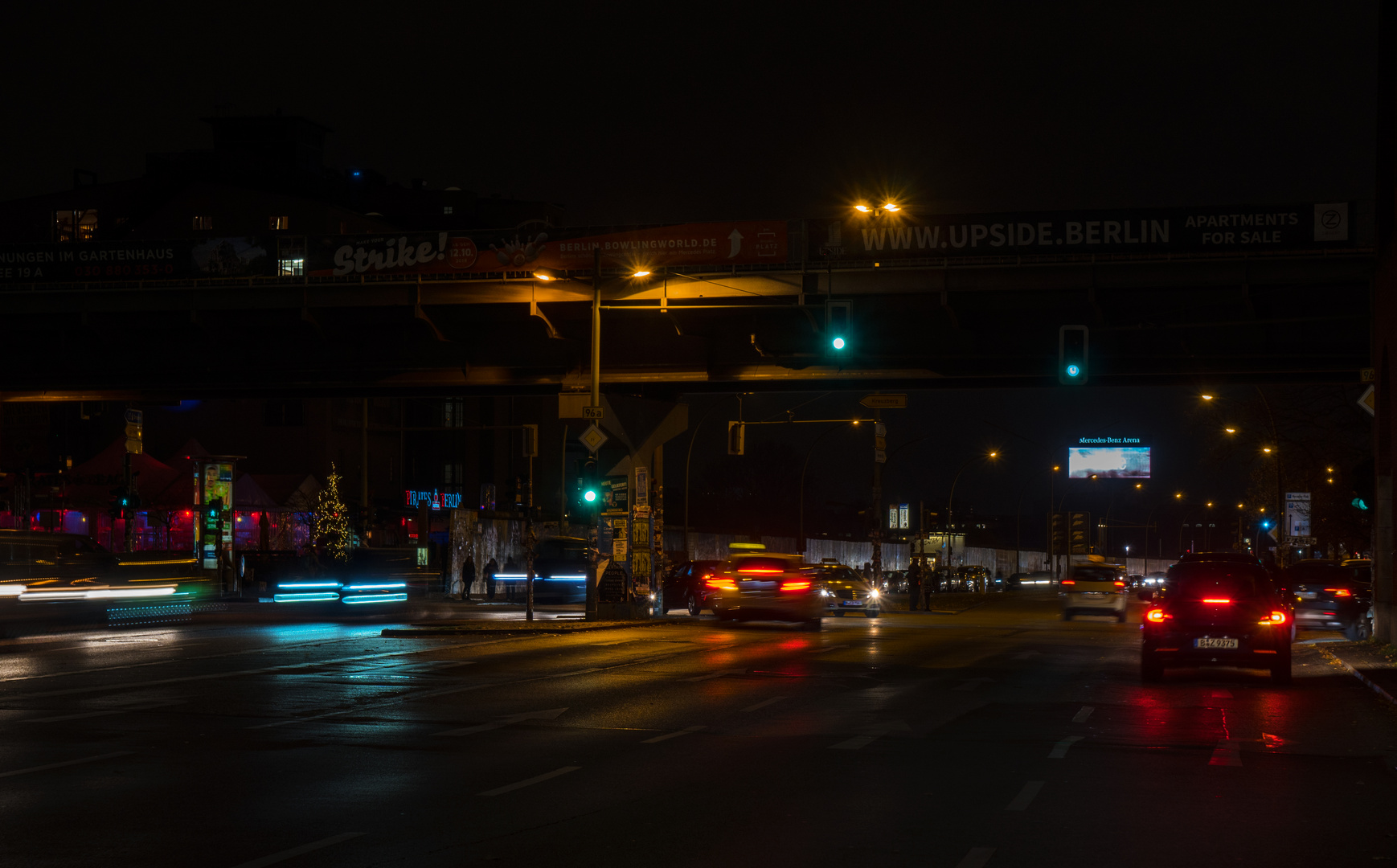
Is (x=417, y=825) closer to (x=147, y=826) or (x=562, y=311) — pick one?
(x=147, y=826)

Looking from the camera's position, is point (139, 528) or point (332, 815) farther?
point (139, 528)

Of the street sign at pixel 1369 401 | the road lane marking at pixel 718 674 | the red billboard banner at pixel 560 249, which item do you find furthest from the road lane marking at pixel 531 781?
the red billboard banner at pixel 560 249

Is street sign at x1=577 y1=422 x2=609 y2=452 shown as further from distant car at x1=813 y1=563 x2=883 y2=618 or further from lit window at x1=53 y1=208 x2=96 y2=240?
lit window at x1=53 y1=208 x2=96 y2=240

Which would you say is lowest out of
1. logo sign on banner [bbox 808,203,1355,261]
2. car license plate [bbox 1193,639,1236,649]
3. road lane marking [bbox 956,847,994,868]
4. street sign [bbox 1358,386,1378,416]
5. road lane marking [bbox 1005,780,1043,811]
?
road lane marking [bbox 1005,780,1043,811]

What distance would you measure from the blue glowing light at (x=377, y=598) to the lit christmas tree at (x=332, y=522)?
2110 centimetres

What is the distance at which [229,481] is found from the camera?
46656 mm

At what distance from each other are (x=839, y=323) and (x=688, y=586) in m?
13.9

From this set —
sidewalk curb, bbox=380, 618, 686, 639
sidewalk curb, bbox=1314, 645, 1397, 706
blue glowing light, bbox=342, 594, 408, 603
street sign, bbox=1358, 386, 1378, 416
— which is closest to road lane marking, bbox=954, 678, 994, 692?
sidewalk curb, bbox=1314, 645, 1397, 706

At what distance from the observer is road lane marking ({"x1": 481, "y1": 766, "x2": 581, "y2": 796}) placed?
9789 mm

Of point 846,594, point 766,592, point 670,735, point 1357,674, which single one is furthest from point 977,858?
point 846,594

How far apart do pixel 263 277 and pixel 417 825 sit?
33.9 meters

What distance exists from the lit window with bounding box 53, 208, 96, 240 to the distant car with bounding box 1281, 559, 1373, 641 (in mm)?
70839

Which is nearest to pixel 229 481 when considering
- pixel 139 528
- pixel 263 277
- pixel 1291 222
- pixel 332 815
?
pixel 263 277

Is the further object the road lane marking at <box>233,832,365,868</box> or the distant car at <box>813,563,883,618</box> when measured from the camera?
the distant car at <box>813,563,883,618</box>
